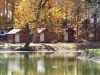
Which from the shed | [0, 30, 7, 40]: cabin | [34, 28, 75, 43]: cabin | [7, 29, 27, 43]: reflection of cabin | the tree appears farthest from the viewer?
[0, 30, 7, 40]: cabin

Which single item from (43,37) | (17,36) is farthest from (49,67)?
(17,36)

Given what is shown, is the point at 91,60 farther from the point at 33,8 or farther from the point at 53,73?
the point at 33,8

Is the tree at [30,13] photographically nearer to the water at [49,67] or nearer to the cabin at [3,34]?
the cabin at [3,34]

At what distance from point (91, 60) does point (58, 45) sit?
90.6 ft

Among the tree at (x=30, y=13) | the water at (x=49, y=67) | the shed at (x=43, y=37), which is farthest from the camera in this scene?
the shed at (x=43, y=37)

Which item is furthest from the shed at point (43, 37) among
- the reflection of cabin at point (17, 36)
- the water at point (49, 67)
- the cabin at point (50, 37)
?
the water at point (49, 67)

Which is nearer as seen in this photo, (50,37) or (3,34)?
(50,37)

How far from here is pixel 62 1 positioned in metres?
76.4

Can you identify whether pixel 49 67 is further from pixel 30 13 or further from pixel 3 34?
pixel 3 34

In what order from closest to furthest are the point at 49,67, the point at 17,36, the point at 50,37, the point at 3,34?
the point at 49,67 → the point at 50,37 → the point at 17,36 → the point at 3,34

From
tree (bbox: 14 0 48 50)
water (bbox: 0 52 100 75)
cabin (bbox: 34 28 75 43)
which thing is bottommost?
water (bbox: 0 52 100 75)

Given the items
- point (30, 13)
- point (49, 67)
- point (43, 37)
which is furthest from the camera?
point (43, 37)

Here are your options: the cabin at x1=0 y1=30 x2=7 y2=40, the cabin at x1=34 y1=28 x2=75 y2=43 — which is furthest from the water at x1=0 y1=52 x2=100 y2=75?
the cabin at x1=0 y1=30 x2=7 y2=40

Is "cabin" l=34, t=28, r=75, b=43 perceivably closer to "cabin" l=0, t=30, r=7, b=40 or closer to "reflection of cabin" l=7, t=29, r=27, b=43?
"reflection of cabin" l=7, t=29, r=27, b=43
